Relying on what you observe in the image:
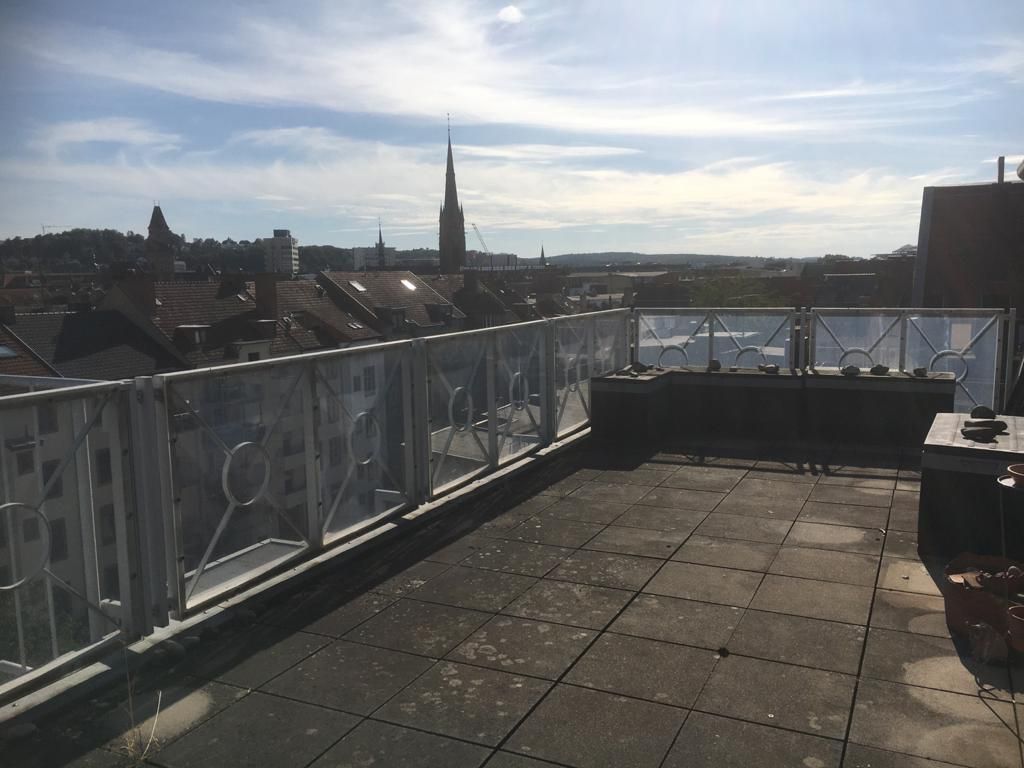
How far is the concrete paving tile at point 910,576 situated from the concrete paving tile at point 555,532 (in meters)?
1.89

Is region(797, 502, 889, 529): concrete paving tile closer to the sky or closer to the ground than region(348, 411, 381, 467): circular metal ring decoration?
closer to the ground

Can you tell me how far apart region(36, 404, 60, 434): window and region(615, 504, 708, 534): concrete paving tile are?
12.6ft

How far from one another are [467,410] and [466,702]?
11.4 feet

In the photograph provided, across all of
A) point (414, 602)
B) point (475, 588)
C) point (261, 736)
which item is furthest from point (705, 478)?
point (261, 736)

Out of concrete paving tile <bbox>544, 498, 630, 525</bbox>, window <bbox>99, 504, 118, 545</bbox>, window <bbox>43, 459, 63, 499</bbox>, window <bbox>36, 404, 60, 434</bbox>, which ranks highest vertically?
window <bbox>36, 404, 60, 434</bbox>

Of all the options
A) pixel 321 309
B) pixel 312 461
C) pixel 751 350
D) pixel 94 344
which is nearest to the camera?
pixel 312 461

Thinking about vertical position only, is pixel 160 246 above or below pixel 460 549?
above

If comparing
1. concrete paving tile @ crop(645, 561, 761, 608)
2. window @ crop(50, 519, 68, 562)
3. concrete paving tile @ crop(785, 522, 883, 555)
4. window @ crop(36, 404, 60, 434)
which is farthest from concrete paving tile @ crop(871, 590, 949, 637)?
window @ crop(36, 404, 60, 434)

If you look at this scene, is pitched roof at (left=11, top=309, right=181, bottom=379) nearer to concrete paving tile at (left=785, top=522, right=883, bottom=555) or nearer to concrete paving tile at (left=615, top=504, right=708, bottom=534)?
concrete paving tile at (left=615, top=504, right=708, bottom=534)

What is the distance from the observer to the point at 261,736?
11.1 ft

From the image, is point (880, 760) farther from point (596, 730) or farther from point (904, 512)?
point (904, 512)

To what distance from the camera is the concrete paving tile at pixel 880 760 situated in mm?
3074

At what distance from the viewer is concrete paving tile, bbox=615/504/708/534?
19.9ft

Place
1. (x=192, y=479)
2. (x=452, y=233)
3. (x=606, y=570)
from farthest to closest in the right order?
(x=452, y=233)
(x=606, y=570)
(x=192, y=479)
